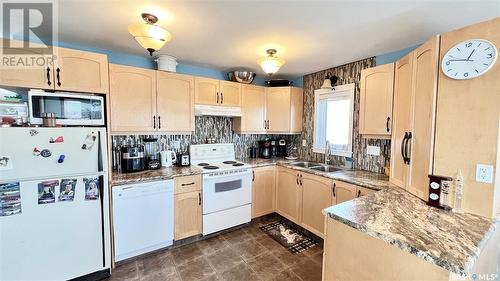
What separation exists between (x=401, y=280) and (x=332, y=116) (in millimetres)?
2510

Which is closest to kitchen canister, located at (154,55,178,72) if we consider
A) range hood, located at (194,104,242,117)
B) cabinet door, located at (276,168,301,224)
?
range hood, located at (194,104,242,117)

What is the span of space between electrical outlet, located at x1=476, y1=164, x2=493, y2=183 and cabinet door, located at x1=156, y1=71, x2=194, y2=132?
108 inches

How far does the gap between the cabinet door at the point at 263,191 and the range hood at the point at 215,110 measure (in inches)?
36.8

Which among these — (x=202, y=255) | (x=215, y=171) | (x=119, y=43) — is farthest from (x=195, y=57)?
(x=202, y=255)

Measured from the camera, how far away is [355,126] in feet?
9.61

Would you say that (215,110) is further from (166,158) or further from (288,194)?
(288,194)

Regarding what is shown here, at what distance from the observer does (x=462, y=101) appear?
1.35 m

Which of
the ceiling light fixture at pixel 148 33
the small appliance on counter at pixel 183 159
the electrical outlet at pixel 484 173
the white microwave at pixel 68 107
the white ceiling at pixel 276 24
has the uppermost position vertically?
the white ceiling at pixel 276 24

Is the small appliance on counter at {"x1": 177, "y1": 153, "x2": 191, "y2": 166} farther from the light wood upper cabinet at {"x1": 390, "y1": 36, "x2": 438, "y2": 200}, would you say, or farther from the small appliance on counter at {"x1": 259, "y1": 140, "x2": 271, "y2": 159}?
the light wood upper cabinet at {"x1": 390, "y1": 36, "x2": 438, "y2": 200}

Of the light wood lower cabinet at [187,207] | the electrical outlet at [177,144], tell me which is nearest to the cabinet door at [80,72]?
the electrical outlet at [177,144]

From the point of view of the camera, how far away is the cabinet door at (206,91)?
2.90m

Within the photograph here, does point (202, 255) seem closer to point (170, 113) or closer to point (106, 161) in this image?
point (106, 161)

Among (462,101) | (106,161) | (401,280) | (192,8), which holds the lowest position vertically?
(401,280)

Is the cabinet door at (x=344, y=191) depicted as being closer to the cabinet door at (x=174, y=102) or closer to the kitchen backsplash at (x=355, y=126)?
the kitchen backsplash at (x=355, y=126)
